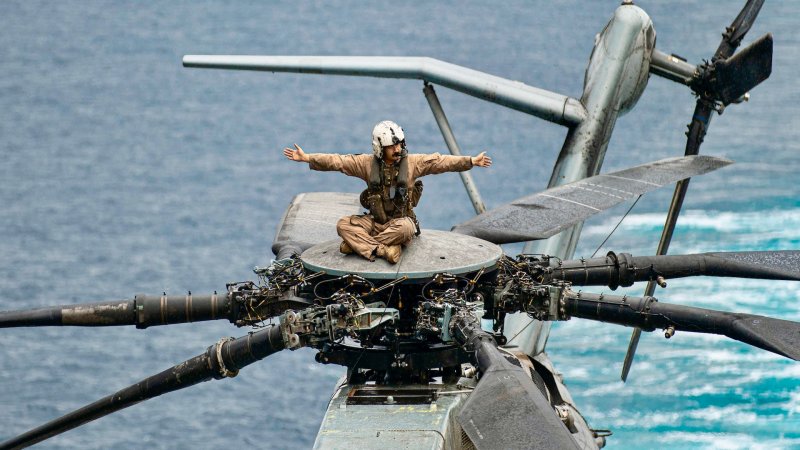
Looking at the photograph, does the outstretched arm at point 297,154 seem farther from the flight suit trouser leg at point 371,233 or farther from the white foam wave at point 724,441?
the white foam wave at point 724,441

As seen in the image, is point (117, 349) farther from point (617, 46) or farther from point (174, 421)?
point (617, 46)

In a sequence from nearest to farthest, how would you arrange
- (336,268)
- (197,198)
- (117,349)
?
(336,268)
(117,349)
(197,198)

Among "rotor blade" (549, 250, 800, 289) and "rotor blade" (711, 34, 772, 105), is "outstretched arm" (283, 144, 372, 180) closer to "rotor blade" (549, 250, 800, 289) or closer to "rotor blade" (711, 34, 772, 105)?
"rotor blade" (549, 250, 800, 289)

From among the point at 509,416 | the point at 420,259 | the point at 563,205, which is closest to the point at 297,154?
the point at 420,259

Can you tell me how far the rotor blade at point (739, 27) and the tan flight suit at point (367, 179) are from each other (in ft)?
24.0

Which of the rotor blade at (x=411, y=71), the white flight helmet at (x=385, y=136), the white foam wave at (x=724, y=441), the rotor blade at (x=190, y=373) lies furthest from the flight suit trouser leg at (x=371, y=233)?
the white foam wave at (x=724, y=441)

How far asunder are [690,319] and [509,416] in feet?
13.2

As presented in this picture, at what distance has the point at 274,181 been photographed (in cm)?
3744

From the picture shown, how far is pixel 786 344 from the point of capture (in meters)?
12.7

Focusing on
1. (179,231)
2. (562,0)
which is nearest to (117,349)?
(179,231)

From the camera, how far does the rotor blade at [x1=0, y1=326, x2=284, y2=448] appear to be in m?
14.2

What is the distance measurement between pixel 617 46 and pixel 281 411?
9.37 meters

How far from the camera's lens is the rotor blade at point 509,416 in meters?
10.2

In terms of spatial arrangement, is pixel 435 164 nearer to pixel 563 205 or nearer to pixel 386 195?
pixel 386 195
